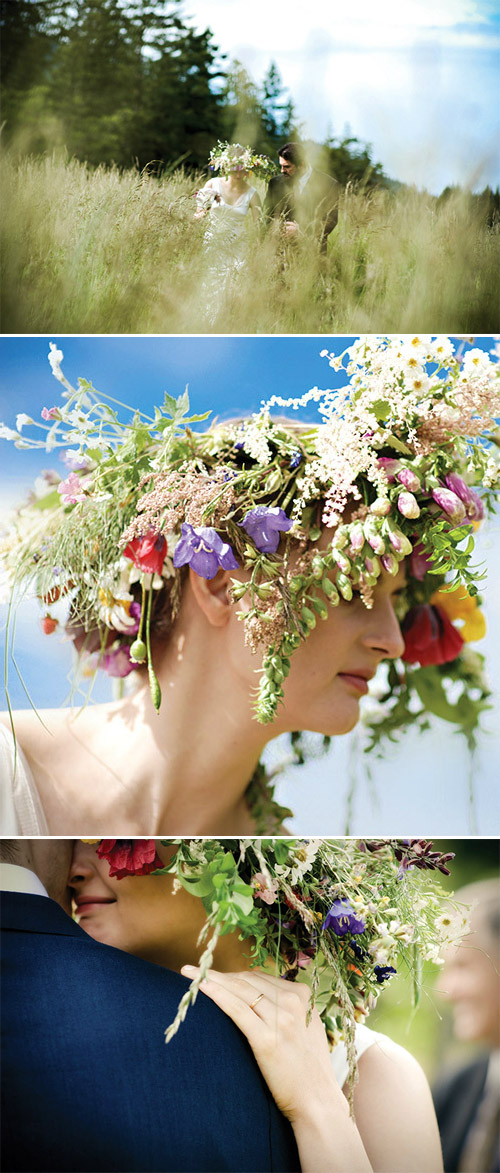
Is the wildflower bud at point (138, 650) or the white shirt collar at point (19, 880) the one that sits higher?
the wildflower bud at point (138, 650)

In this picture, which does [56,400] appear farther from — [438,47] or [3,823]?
[438,47]

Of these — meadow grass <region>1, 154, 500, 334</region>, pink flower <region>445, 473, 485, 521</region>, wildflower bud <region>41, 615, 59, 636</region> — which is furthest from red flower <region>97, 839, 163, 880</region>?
meadow grass <region>1, 154, 500, 334</region>

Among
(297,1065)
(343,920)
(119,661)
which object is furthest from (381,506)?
(297,1065)

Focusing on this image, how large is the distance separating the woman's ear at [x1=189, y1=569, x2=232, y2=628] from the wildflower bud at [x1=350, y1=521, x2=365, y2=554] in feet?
0.78

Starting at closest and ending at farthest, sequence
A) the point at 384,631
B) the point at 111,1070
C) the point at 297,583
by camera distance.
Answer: the point at 111,1070
the point at 297,583
the point at 384,631

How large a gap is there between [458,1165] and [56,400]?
1587 mm

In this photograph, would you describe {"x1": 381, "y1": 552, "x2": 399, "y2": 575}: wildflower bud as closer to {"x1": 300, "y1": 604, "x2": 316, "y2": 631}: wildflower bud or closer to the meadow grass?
{"x1": 300, "y1": 604, "x2": 316, "y2": 631}: wildflower bud

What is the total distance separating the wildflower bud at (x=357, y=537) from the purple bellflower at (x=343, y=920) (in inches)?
25.9

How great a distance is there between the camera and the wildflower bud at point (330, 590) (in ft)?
5.54

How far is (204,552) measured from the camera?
170 cm

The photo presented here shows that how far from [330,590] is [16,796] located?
0.69m

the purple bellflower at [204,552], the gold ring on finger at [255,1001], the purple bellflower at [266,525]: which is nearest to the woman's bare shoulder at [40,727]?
the purple bellflower at [204,552]

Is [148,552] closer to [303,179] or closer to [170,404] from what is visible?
[170,404]

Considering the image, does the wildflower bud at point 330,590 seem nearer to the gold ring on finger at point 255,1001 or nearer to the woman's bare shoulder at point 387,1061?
the gold ring on finger at point 255,1001
